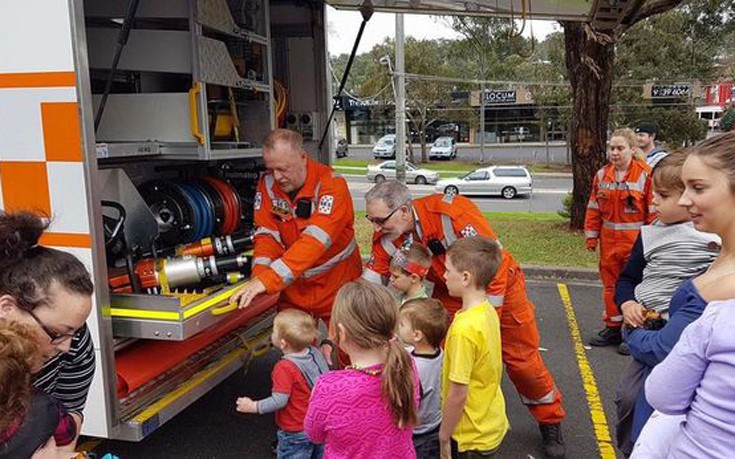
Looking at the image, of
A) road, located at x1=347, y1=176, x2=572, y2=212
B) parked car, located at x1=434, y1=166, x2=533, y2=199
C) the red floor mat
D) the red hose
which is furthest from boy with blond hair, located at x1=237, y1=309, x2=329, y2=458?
parked car, located at x1=434, y1=166, x2=533, y2=199

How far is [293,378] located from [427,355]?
0.64 metres

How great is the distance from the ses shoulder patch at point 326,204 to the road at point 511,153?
38.8 metres

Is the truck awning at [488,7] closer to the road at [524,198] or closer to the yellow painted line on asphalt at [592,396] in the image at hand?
the yellow painted line on asphalt at [592,396]

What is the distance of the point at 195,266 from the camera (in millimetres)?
3020

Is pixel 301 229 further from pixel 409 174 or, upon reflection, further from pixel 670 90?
pixel 670 90

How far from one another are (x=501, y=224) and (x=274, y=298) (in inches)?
317

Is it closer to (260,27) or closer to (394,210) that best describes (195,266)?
(394,210)

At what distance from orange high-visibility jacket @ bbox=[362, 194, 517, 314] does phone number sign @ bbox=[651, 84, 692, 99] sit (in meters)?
33.7

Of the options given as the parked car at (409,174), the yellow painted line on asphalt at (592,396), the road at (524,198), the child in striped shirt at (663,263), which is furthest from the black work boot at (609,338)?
the parked car at (409,174)

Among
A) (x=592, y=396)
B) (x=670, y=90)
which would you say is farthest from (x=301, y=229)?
(x=670, y=90)

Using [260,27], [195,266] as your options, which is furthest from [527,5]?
[195,266]

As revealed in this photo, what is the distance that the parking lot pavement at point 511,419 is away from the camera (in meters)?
3.39

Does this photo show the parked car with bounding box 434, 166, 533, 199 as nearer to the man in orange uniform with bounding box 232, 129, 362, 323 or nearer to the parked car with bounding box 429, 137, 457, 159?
the parked car with bounding box 429, 137, 457, 159

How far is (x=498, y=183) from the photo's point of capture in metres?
24.3
